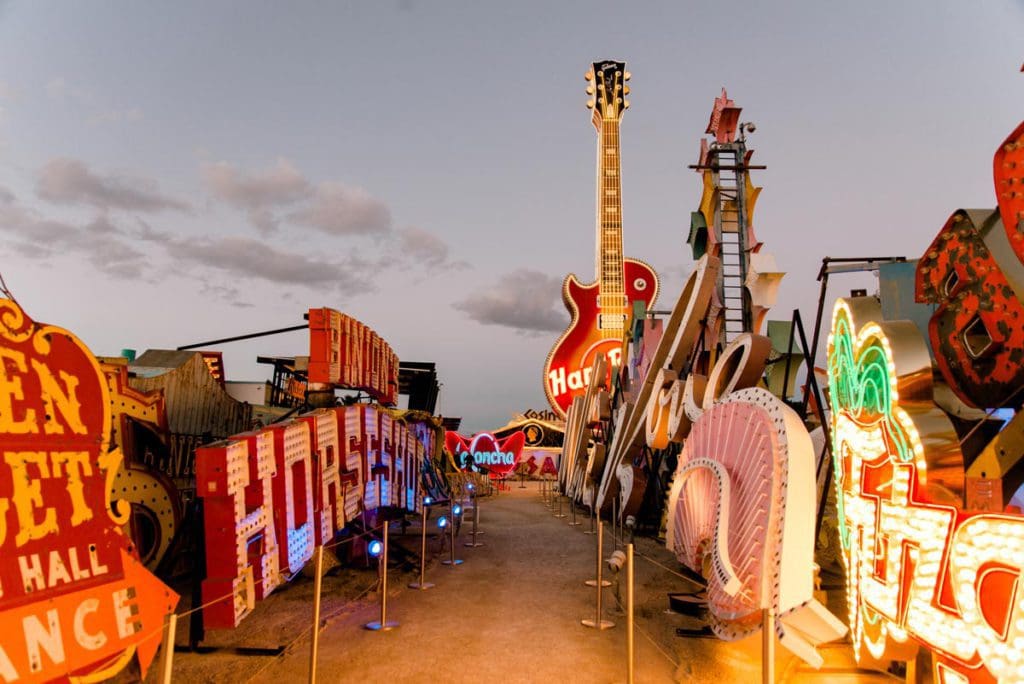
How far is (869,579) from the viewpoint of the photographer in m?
5.44

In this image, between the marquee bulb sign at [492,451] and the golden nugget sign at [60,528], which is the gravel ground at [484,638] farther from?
the marquee bulb sign at [492,451]

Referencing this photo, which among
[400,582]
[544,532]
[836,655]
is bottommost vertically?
[544,532]

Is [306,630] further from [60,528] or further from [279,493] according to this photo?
[60,528]

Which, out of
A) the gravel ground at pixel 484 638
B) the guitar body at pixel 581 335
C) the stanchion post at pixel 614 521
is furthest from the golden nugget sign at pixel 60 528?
the guitar body at pixel 581 335

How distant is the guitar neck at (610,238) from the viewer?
133 ft

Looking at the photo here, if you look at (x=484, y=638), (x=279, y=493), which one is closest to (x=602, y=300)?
(x=484, y=638)

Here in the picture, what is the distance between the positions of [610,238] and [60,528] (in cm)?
3862

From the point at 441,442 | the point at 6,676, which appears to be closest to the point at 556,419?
the point at 441,442

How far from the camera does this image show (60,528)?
5.06 m

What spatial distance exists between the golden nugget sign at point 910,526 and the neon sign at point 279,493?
669cm

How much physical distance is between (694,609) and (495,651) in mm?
3470

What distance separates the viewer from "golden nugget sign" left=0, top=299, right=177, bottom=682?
15.1 feet

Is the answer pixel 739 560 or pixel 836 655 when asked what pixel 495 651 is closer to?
pixel 739 560

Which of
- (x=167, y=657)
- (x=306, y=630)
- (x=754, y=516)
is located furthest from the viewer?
(x=306, y=630)
